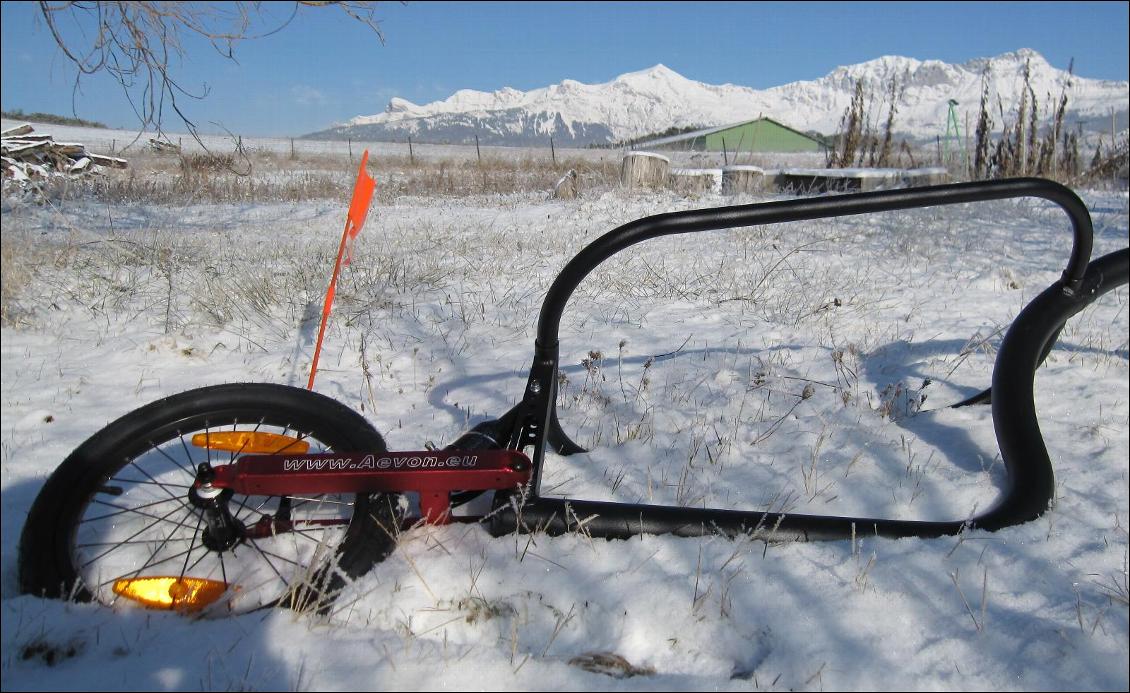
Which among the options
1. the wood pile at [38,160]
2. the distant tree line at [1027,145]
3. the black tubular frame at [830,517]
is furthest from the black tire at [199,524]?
the distant tree line at [1027,145]

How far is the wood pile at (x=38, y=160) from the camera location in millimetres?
6719

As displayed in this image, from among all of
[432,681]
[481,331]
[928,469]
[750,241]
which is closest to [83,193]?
[481,331]

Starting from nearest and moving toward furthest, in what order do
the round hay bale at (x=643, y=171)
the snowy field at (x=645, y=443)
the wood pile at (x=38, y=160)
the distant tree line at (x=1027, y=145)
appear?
1. the snowy field at (x=645, y=443)
2. the wood pile at (x=38, y=160)
3. the round hay bale at (x=643, y=171)
4. the distant tree line at (x=1027, y=145)

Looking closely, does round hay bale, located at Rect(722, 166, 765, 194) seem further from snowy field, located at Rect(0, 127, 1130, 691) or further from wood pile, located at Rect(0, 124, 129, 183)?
wood pile, located at Rect(0, 124, 129, 183)

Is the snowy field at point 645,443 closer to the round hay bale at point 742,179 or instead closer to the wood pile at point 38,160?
the wood pile at point 38,160

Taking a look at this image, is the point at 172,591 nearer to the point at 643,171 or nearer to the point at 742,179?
the point at 643,171

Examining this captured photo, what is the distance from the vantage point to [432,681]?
1.41 m

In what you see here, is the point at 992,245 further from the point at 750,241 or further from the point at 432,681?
the point at 432,681

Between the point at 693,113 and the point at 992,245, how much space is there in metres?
5.85

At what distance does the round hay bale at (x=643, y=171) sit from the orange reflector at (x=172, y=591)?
998 cm

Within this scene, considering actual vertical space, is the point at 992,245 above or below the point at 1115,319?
above

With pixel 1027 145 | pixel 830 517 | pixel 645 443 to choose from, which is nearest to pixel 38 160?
pixel 645 443

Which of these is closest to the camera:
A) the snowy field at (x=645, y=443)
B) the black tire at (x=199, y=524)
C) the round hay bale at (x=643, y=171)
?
the snowy field at (x=645, y=443)

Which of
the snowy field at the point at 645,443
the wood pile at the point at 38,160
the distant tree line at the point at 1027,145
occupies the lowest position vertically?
the snowy field at the point at 645,443
